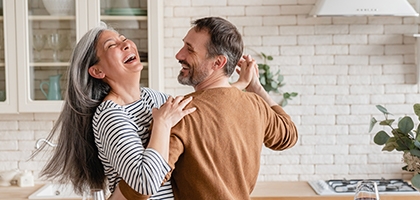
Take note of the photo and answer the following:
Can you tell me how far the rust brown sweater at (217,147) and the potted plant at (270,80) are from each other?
1.90 meters

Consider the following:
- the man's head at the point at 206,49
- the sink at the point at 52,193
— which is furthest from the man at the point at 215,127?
the sink at the point at 52,193

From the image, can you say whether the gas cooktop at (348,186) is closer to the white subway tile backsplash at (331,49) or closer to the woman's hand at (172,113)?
the white subway tile backsplash at (331,49)

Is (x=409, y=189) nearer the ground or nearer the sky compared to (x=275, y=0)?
nearer the ground

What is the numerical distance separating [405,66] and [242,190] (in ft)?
7.75

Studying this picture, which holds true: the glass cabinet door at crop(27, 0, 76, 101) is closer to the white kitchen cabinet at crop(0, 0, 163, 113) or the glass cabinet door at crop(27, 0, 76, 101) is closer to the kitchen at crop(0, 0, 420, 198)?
the white kitchen cabinet at crop(0, 0, 163, 113)

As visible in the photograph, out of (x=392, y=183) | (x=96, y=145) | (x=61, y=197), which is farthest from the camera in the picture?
(x=392, y=183)

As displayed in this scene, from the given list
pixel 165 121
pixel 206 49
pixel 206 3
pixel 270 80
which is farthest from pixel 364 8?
pixel 165 121

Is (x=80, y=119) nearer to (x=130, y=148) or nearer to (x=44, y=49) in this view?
(x=130, y=148)

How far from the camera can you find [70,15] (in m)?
3.68

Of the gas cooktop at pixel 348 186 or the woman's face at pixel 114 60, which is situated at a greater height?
the woman's face at pixel 114 60

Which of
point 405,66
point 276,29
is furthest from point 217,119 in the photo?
point 405,66

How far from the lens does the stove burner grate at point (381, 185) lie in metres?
3.63

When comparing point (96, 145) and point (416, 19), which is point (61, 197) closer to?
point (96, 145)

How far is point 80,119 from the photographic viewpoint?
2098 millimetres
